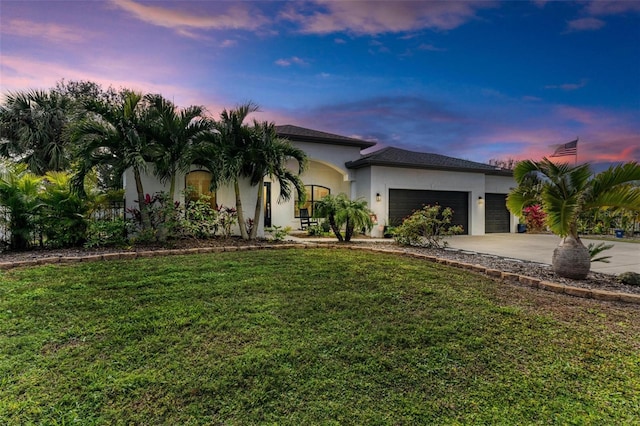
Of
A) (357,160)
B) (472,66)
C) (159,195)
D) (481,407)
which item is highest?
(472,66)

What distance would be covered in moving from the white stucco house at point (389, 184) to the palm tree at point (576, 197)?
7426 millimetres

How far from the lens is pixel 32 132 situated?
13.6 metres

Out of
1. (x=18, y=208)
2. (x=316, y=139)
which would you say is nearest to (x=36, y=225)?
(x=18, y=208)

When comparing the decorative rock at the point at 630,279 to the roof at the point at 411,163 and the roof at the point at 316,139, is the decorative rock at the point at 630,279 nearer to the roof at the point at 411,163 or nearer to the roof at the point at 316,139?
the roof at the point at 411,163

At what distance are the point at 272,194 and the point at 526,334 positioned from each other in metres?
11.8

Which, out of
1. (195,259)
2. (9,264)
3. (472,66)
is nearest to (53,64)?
(9,264)

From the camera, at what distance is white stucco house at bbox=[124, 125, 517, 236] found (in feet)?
43.6

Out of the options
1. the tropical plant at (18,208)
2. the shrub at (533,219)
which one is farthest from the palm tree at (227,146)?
the shrub at (533,219)

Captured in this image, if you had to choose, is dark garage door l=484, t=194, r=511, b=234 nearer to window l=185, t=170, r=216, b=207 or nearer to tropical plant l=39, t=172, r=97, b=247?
window l=185, t=170, r=216, b=207

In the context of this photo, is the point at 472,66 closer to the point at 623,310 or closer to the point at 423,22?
the point at 423,22

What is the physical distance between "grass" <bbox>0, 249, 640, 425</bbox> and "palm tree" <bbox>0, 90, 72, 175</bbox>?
39.7 feet

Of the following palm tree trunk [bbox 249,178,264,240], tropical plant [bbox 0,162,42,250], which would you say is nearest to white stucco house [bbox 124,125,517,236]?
palm tree trunk [bbox 249,178,264,240]

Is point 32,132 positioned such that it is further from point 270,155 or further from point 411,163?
point 411,163

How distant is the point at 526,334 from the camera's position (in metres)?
3.39
